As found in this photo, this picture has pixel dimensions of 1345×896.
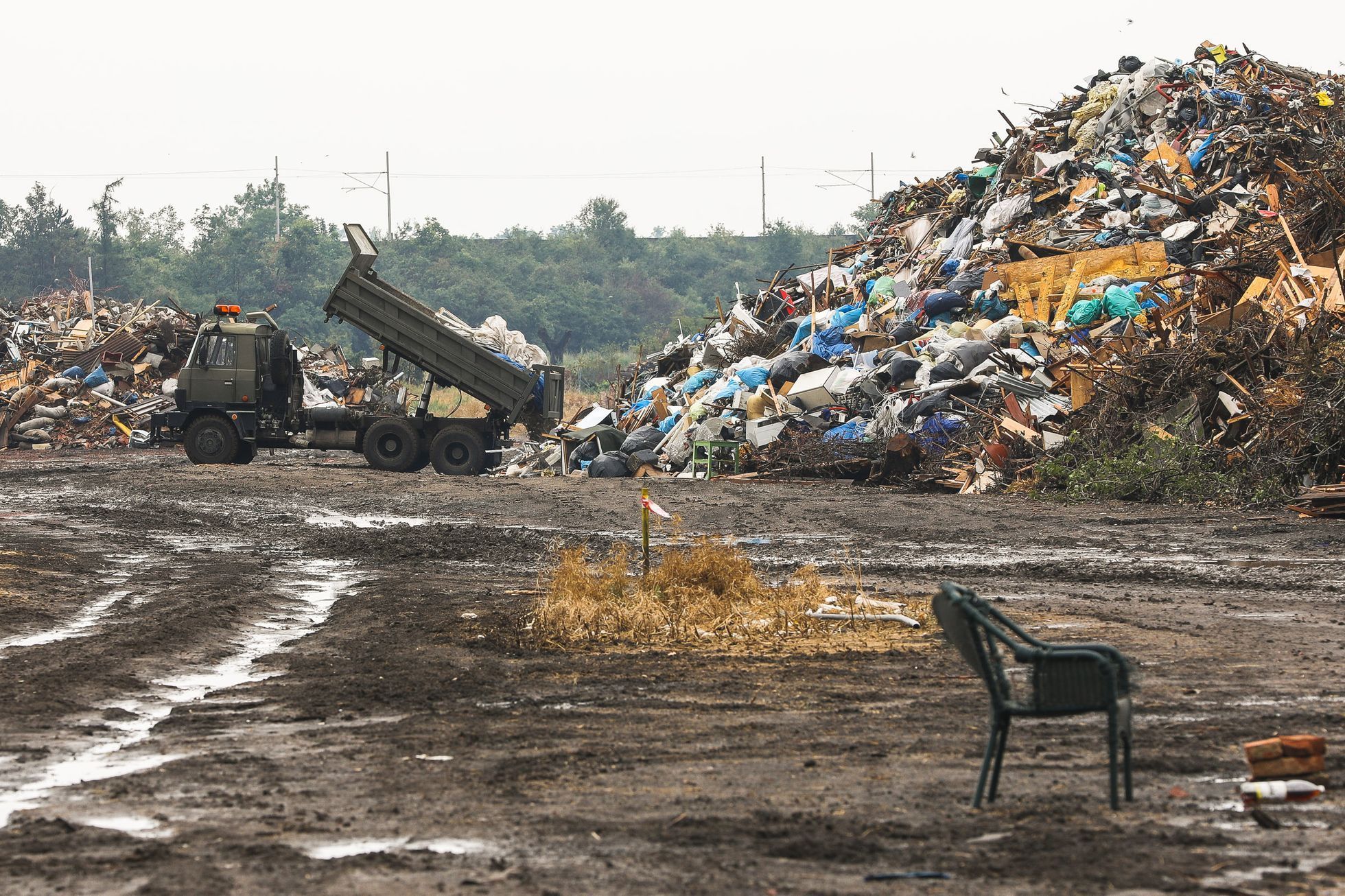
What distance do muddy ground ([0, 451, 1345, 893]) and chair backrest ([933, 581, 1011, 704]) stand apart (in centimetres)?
45

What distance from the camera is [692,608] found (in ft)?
32.9

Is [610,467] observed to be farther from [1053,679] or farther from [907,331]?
[1053,679]

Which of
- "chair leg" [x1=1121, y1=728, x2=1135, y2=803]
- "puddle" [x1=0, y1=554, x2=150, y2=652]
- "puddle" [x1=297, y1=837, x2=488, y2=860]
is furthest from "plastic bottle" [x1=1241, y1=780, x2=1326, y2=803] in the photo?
"puddle" [x1=0, y1=554, x2=150, y2=652]

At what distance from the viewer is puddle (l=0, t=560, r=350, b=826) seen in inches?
235

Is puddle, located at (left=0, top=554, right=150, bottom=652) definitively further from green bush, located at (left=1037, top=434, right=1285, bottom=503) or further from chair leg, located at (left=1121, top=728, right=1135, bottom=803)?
green bush, located at (left=1037, top=434, right=1285, bottom=503)

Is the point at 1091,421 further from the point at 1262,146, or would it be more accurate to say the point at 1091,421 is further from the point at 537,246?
the point at 537,246

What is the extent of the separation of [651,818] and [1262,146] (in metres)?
23.4

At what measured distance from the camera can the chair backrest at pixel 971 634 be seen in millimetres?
4945

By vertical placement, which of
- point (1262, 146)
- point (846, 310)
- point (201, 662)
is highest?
point (1262, 146)

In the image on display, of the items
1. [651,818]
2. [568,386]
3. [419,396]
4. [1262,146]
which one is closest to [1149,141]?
[1262,146]

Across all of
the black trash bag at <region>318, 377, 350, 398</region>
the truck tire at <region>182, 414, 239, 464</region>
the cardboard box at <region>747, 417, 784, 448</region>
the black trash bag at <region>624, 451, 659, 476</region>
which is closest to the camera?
the cardboard box at <region>747, 417, 784, 448</region>

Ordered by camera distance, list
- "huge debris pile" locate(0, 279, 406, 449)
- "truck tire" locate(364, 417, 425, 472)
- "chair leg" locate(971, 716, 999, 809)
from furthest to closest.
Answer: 1. "huge debris pile" locate(0, 279, 406, 449)
2. "truck tire" locate(364, 417, 425, 472)
3. "chair leg" locate(971, 716, 999, 809)

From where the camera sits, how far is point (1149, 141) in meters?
27.9

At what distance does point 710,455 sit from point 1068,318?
241 inches
